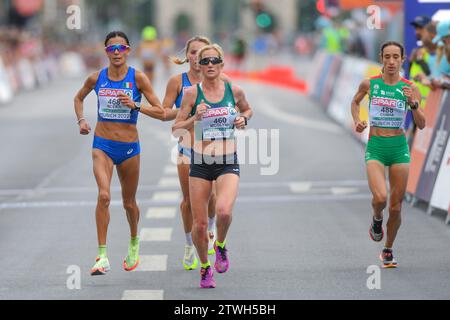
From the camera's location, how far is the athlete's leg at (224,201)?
9.81 metres

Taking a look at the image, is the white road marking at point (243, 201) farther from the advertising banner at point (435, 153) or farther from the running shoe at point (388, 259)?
the running shoe at point (388, 259)

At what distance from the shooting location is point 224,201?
387 inches

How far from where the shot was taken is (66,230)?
13.4m

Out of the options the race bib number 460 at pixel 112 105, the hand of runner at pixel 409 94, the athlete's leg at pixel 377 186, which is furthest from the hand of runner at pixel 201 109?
the hand of runner at pixel 409 94

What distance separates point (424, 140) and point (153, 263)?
17.4ft

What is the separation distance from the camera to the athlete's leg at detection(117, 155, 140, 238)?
35.8 ft

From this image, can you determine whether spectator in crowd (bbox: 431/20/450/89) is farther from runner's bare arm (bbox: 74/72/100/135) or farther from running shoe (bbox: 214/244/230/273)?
running shoe (bbox: 214/244/230/273)

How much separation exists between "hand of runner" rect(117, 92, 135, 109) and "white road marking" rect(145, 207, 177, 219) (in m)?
4.02

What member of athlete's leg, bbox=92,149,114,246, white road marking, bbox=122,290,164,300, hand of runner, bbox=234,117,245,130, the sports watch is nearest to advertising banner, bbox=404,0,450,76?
the sports watch

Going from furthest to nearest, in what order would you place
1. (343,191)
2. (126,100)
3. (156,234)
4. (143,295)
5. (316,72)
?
(316,72) → (343,191) → (156,234) → (126,100) → (143,295)

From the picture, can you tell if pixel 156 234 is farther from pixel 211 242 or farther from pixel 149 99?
pixel 149 99

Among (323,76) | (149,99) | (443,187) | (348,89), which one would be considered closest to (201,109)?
(149,99)
